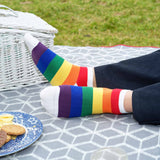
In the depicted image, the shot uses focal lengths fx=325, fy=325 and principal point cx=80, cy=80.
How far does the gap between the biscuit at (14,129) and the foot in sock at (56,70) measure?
1.09 ft

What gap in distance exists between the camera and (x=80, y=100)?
118 cm

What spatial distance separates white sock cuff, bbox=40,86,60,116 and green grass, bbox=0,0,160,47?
4.12 feet

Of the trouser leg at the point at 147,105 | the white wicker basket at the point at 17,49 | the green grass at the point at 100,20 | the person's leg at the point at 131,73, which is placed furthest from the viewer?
the green grass at the point at 100,20

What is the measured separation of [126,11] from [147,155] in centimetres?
220

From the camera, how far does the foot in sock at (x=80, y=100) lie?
3.86 feet

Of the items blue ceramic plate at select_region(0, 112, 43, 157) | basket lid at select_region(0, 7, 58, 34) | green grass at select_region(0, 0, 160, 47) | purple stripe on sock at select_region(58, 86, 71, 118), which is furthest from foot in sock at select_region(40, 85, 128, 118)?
green grass at select_region(0, 0, 160, 47)

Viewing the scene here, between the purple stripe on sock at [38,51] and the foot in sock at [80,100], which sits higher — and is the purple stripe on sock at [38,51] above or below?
above

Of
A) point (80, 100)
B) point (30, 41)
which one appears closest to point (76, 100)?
point (80, 100)

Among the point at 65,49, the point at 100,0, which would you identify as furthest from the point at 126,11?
the point at 65,49

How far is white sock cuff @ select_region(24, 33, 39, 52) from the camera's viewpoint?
1.35 metres

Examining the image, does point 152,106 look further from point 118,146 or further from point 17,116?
point 17,116

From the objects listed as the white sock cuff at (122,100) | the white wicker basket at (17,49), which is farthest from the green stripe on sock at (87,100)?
the white wicker basket at (17,49)

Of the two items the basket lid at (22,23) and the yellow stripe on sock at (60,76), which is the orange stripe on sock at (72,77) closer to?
the yellow stripe on sock at (60,76)

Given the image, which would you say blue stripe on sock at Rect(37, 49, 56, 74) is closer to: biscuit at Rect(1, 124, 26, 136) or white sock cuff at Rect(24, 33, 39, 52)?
white sock cuff at Rect(24, 33, 39, 52)
